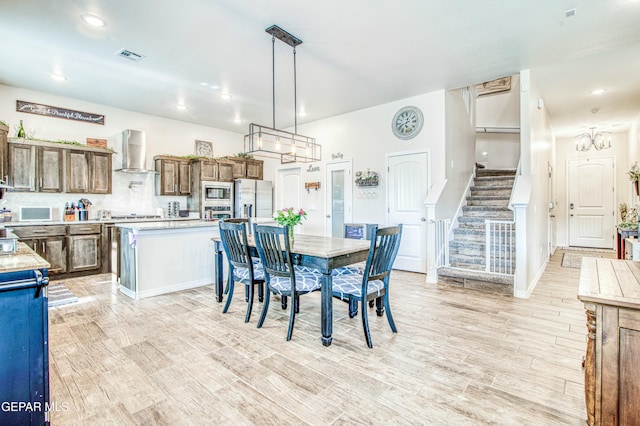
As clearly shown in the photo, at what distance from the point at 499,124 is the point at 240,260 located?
7.28 meters

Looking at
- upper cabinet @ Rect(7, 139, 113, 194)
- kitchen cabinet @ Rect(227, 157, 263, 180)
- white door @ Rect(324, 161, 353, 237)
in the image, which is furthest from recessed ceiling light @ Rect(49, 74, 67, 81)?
white door @ Rect(324, 161, 353, 237)

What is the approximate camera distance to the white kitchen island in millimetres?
3957

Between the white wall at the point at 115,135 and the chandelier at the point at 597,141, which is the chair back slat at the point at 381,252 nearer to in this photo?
the white wall at the point at 115,135

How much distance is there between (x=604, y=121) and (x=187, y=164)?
8880 millimetres

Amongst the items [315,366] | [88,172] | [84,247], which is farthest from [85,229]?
[315,366]

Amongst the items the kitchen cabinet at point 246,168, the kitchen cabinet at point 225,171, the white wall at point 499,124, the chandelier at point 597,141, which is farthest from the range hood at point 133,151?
the chandelier at point 597,141

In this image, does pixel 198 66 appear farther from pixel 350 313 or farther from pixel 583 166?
pixel 583 166

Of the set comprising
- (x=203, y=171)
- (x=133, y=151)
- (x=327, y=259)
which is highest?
(x=133, y=151)

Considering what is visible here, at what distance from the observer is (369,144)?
5.95m

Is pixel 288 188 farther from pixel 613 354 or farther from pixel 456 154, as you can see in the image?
pixel 613 354

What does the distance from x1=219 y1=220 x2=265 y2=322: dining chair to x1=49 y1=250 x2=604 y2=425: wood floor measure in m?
0.38

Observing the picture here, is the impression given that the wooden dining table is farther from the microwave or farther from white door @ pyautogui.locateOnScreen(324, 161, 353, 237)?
the microwave

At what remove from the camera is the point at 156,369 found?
7.38 feet

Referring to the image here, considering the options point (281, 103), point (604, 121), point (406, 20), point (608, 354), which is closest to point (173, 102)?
point (281, 103)
